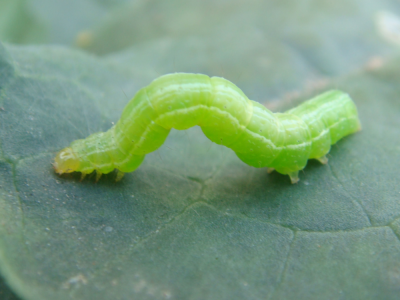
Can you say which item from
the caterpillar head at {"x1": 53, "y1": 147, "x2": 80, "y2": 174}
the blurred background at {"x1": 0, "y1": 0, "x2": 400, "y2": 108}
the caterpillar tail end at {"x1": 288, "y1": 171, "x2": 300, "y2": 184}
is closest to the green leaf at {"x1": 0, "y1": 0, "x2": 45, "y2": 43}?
the blurred background at {"x1": 0, "y1": 0, "x2": 400, "y2": 108}

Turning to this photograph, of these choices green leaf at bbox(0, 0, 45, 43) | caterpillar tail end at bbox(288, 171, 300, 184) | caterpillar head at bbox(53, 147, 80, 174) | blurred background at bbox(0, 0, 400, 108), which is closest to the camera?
caterpillar head at bbox(53, 147, 80, 174)

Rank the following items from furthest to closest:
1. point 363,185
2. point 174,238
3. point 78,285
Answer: point 363,185 < point 174,238 < point 78,285

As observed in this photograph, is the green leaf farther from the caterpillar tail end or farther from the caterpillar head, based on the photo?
the caterpillar tail end

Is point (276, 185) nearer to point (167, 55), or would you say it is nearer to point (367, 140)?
point (367, 140)

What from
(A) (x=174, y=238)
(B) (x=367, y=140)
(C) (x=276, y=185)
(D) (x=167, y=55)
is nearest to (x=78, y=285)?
(A) (x=174, y=238)

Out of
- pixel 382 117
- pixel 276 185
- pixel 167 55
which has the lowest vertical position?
pixel 276 185

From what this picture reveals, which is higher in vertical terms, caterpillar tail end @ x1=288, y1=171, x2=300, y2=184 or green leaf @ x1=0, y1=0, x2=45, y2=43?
green leaf @ x1=0, y1=0, x2=45, y2=43

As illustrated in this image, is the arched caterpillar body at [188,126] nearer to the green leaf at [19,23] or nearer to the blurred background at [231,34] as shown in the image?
the blurred background at [231,34]

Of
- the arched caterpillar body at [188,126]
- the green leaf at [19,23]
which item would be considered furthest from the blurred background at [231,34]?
the arched caterpillar body at [188,126]

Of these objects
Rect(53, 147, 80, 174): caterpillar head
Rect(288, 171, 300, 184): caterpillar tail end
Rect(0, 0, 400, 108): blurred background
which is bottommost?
Rect(288, 171, 300, 184): caterpillar tail end
